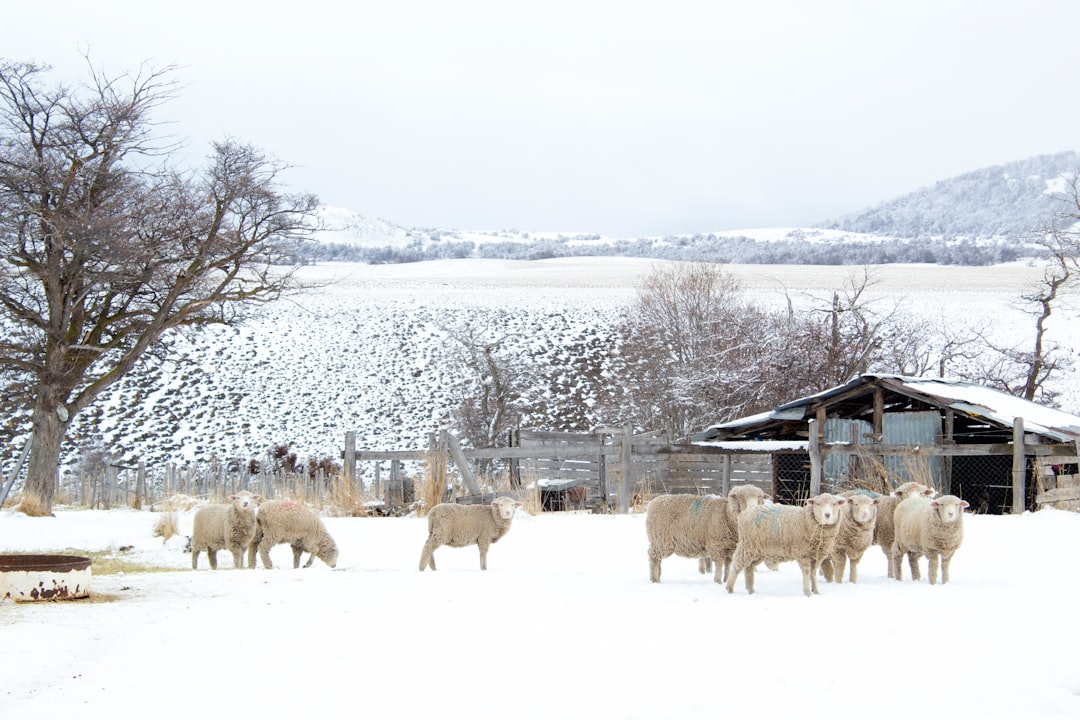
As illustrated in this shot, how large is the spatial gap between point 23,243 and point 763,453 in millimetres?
16379

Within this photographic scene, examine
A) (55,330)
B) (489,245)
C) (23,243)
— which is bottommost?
(55,330)

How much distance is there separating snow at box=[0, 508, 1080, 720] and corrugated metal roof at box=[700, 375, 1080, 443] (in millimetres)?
7296

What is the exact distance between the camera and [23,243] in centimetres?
2077

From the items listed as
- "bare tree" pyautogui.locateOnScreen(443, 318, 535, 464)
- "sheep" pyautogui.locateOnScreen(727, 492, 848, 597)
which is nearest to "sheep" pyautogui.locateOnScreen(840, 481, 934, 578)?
"sheep" pyautogui.locateOnScreen(727, 492, 848, 597)

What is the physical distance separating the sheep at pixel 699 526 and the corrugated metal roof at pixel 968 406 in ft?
31.3

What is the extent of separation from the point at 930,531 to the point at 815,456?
1051cm

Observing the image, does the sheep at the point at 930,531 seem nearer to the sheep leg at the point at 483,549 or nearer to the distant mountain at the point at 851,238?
the sheep leg at the point at 483,549

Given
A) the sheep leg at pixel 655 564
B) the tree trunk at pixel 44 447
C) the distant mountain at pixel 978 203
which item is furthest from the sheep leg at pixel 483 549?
the distant mountain at pixel 978 203

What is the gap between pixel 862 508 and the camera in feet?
33.5

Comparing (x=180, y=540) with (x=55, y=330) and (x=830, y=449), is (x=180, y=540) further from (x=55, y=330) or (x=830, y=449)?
(x=830, y=449)

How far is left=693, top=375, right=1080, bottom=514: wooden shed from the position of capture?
18.7 metres

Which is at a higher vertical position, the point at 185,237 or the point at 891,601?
the point at 185,237

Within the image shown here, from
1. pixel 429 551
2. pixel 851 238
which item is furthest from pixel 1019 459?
pixel 851 238

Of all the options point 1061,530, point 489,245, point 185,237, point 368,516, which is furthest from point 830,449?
point 489,245
